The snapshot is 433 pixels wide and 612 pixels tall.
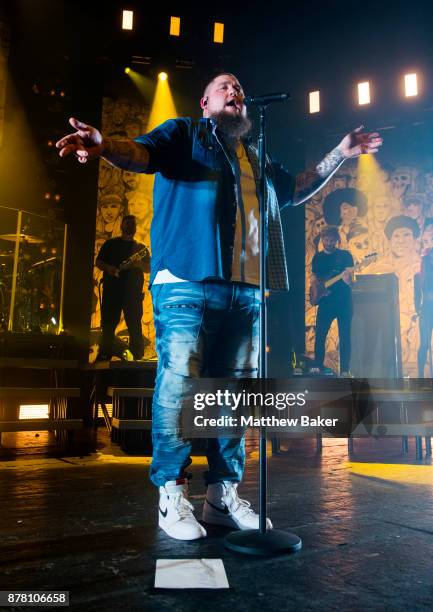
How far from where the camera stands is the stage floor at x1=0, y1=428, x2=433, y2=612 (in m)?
1.06

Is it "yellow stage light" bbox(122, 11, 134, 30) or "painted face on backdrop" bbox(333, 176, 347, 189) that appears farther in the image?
"painted face on backdrop" bbox(333, 176, 347, 189)

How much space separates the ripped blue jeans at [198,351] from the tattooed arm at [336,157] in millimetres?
532

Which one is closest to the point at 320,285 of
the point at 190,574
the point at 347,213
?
the point at 347,213

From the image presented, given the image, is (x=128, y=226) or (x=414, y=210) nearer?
(x=128, y=226)

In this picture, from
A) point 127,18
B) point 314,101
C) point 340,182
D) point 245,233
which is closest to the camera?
point 245,233

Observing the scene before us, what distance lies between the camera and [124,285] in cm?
607

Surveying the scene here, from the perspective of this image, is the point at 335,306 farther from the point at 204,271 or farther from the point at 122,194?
the point at 204,271

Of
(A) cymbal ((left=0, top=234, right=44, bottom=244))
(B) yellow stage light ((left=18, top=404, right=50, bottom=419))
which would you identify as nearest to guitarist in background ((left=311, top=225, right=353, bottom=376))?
(A) cymbal ((left=0, top=234, right=44, bottom=244))

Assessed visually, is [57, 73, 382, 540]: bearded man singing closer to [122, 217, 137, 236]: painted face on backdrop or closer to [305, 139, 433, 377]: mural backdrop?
[122, 217, 137, 236]: painted face on backdrop

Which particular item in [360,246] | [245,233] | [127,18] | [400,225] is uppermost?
[127,18]

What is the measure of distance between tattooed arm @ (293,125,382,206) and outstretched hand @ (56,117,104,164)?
0.90 meters

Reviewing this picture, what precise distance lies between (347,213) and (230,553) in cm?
810

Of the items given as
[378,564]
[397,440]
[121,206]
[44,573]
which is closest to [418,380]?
[397,440]

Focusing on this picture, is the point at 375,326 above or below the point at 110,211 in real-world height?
below
